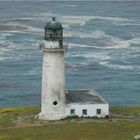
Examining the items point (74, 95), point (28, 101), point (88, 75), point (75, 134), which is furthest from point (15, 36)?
point (75, 134)

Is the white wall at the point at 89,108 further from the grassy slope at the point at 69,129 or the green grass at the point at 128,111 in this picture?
the green grass at the point at 128,111

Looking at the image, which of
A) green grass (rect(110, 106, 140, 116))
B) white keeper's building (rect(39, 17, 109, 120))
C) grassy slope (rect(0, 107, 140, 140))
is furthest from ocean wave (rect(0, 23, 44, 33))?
grassy slope (rect(0, 107, 140, 140))

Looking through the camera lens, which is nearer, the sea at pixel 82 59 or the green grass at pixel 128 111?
the green grass at pixel 128 111

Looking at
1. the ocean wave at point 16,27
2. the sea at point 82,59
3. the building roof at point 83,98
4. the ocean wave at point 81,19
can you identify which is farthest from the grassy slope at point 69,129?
the ocean wave at point 81,19

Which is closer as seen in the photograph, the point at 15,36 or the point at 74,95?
the point at 74,95

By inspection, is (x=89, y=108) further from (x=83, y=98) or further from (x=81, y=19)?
(x=81, y=19)

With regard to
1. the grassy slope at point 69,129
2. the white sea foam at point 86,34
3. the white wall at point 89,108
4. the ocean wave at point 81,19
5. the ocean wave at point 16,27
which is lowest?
the grassy slope at point 69,129

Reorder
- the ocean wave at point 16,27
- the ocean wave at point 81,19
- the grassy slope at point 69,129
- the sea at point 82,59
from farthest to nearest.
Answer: the ocean wave at point 81,19, the ocean wave at point 16,27, the sea at point 82,59, the grassy slope at point 69,129

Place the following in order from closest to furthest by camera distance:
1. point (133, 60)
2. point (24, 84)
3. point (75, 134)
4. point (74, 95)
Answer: point (75, 134)
point (74, 95)
point (24, 84)
point (133, 60)

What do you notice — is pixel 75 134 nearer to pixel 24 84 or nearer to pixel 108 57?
pixel 24 84
